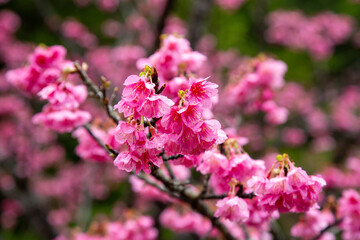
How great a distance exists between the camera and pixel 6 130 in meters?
4.75

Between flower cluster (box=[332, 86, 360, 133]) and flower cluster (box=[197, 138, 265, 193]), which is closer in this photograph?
flower cluster (box=[197, 138, 265, 193])

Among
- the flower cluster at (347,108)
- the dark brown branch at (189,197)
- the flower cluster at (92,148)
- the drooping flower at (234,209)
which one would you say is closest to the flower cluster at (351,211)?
the dark brown branch at (189,197)

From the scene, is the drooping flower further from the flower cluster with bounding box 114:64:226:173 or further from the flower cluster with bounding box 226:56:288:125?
the flower cluster with bounding box 226:56:288:125

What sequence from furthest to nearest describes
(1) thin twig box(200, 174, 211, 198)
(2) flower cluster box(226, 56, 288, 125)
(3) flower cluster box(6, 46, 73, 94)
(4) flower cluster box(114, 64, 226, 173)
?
(2) flower cluster box(226, 56, 288, 125)
(3) flower cluster box(6, 46, 73, 94)
(1) thin twig box(200, 174, 211, 198)
(4) flower cluster box(114, 64, 226, 173)

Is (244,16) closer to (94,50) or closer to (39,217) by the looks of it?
(94,50)

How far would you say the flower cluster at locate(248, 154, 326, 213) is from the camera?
0.93 meters

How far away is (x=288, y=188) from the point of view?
0.92 metres

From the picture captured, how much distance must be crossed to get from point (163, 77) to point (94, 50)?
5295mm

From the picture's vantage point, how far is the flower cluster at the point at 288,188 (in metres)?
0.93

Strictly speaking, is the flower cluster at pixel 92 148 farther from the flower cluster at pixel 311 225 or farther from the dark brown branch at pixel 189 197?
the flower cluster at pixel 311 225

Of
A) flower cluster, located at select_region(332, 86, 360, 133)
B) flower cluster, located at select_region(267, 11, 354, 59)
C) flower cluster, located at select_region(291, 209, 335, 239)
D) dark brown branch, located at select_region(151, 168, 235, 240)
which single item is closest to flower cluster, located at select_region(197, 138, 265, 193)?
dark brown branch, located at select_region(151, 168, 235, 240)

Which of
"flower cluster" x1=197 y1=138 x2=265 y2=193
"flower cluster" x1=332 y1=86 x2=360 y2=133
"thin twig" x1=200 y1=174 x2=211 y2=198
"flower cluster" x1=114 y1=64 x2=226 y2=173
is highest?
"flower cluster" x1=332 y1=86 x2=360 y2=133

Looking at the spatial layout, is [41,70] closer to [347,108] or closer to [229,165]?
[229,165]

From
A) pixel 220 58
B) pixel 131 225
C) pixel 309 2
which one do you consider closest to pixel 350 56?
pixel 309 2
